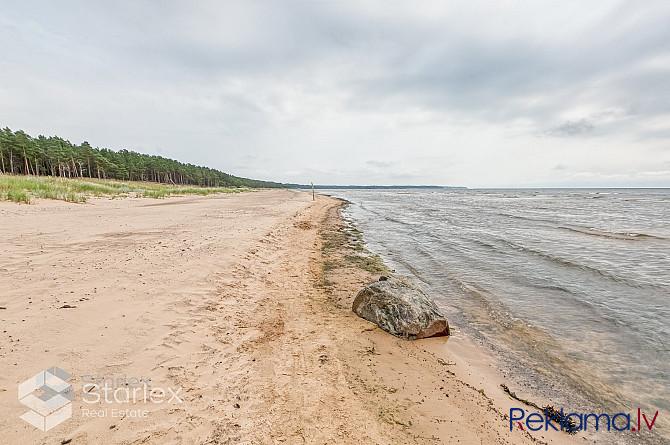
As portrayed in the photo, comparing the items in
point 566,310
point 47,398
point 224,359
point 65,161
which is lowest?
point 566,310

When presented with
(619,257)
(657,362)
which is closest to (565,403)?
(657,362)

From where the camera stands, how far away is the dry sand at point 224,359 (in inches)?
122

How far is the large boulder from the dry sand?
24 cm

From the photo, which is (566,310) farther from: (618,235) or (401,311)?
(618,235)

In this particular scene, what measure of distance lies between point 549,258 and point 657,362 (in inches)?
330

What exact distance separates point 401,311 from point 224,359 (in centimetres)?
360

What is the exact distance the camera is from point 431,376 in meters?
4.64

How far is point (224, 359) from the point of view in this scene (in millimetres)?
4348

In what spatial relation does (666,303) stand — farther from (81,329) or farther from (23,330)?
(23,330)

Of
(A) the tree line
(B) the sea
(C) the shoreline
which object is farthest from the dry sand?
(A) the tree line

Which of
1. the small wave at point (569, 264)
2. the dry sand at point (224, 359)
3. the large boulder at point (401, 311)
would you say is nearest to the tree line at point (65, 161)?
the dry sand at point (224, 359)

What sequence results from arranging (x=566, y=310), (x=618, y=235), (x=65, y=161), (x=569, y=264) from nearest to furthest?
(x=566, y=310), (x=569, y=264), (x=618, y=235), (x=65, y=161)

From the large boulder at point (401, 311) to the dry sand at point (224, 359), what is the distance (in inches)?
9.5

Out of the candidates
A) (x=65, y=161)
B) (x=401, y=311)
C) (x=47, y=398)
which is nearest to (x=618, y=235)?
(x=401, y=311)
